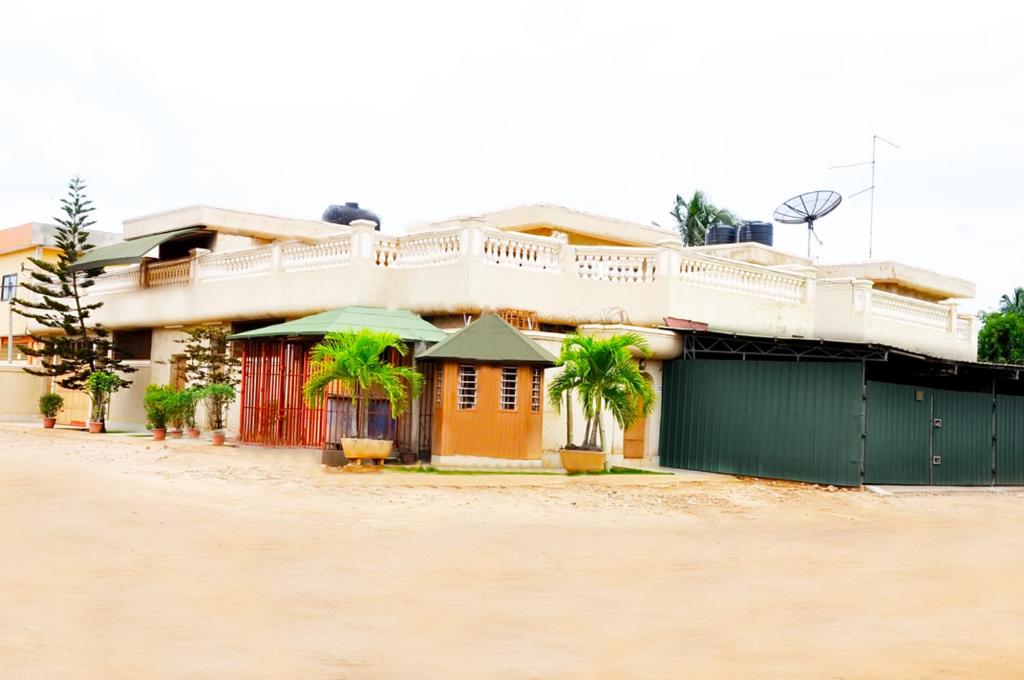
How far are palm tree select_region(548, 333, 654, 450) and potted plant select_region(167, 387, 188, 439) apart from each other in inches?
379

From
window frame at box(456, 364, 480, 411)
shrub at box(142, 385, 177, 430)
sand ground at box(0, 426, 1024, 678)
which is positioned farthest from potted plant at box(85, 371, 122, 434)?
window frame at box(456, 364, 480, 411)

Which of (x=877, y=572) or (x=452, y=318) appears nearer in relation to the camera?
(x=877, y=572)

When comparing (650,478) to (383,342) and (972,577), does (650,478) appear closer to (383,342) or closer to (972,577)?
(383,342)

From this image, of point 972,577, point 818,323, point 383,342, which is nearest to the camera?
point 972,577

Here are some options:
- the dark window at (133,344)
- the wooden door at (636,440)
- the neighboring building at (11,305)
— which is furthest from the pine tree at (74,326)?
the wooden door at (636,440)

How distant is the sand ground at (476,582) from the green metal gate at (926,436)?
321 cm

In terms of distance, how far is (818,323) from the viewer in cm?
2500

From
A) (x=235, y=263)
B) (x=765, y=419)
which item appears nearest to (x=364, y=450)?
(x=765, y=419)

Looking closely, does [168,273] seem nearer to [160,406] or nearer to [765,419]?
[160,406]

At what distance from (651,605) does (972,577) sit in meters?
4.03

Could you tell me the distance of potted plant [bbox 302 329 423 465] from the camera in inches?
672

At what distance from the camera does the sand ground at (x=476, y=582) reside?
22.4 feet

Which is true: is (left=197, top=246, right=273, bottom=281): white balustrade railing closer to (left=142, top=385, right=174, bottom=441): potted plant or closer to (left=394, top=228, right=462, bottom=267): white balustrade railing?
(left=142, top=385, right=174, bottom=441): potted plant

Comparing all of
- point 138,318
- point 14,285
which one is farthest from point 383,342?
point 14,285
